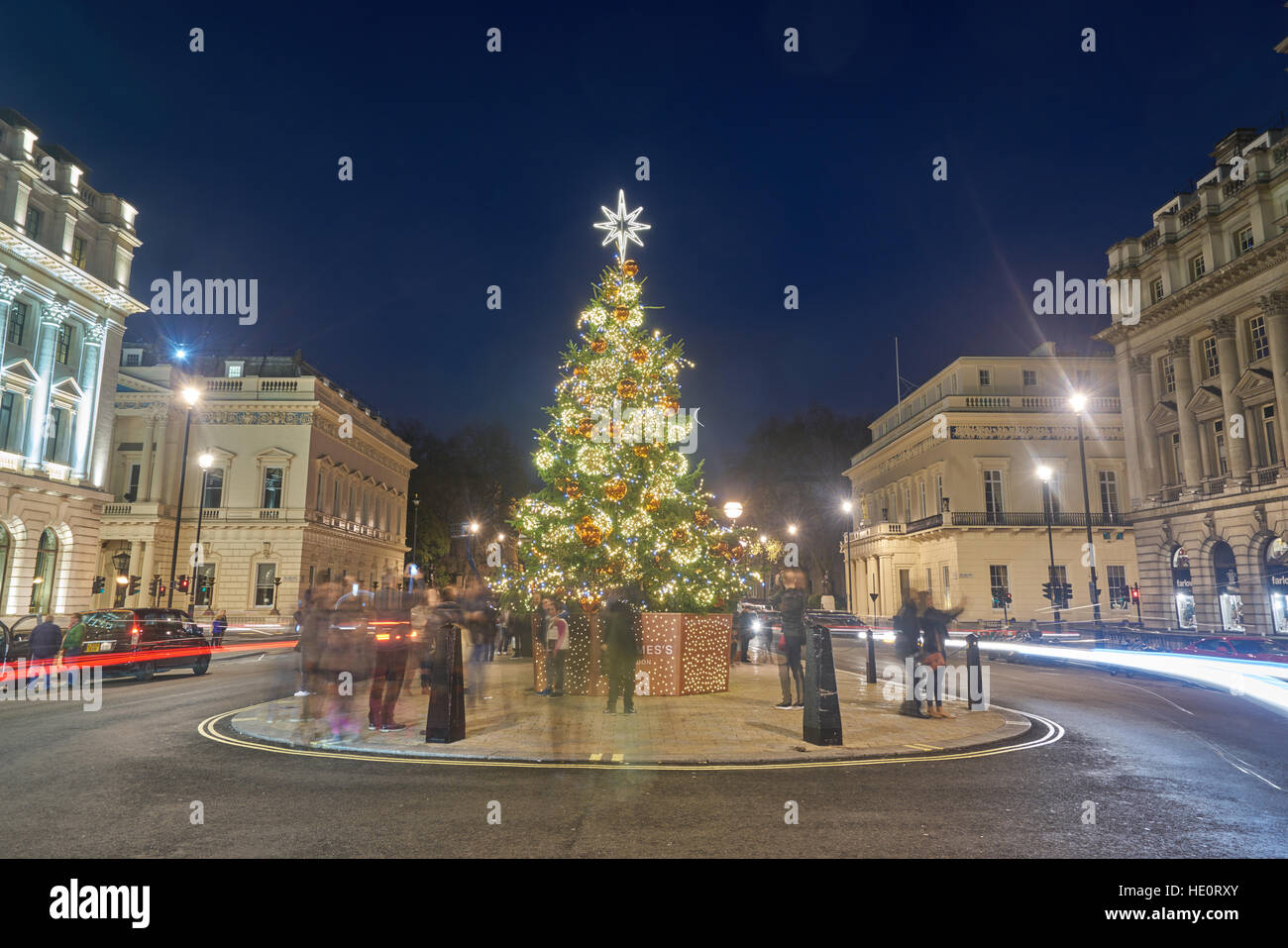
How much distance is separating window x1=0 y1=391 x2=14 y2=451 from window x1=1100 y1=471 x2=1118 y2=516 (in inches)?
2257

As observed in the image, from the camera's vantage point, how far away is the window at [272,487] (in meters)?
46.8

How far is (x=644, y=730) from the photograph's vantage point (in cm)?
972

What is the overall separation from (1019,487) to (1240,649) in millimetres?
31465

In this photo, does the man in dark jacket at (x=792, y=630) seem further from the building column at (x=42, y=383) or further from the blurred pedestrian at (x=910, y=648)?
the building column at (x=42, y=383)

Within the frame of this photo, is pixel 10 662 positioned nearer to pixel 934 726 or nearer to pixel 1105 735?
pixel 934 726

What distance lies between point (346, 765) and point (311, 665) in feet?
14.1

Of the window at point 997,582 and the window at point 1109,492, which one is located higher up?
the window at point 1109,492

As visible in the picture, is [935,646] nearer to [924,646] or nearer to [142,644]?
[924,646]

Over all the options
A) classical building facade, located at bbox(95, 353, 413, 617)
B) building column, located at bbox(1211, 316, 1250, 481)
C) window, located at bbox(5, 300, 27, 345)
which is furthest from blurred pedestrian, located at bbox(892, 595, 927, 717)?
classical building facade, located at bbox(95, 353, 413, 617)

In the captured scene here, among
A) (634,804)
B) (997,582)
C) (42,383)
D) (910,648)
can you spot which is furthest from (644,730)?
(997,582)

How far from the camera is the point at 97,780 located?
6852mm

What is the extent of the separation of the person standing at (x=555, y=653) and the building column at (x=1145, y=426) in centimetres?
3457

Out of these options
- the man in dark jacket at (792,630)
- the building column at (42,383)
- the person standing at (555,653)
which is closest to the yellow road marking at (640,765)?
the man in dark jacket at (792,630)
